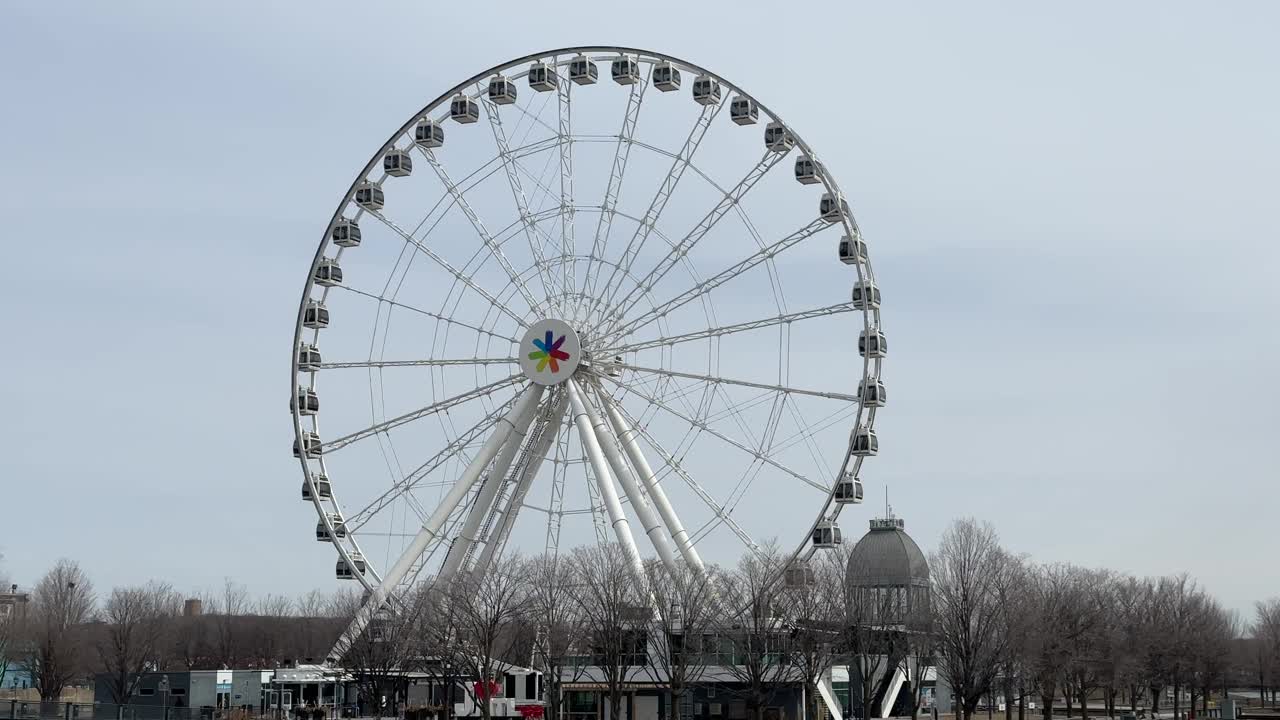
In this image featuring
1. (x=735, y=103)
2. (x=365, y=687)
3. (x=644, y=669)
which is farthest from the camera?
(x=365, y=687)

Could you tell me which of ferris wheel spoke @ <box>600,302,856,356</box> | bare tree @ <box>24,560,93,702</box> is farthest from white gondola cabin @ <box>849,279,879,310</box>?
bare tree @ <box>24,560,93,702</box>

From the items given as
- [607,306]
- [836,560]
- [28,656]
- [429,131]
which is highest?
[429,131]

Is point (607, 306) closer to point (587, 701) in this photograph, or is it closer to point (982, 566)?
point (587, 701)

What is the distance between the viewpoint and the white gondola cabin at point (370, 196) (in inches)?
2525

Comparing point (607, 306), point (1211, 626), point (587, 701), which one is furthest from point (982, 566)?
point (1211, 626)

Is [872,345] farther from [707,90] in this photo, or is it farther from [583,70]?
[583,70]

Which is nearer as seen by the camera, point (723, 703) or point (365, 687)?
point (723, 703)

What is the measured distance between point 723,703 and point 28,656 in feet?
244

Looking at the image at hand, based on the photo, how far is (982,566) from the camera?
76875 mm

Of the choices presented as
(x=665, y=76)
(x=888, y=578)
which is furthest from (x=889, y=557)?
(x=665, y=76)

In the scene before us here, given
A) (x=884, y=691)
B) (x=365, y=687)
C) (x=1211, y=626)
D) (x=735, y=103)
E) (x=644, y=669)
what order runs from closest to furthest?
(x=735, y=103) < (x=644, y=669) < (x=365, y=687) < (x=884, y=691) < (x=1211, y=626)

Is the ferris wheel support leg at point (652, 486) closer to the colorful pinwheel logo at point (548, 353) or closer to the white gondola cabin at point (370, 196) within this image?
the colorful pinwheel logo at point (548, 353)

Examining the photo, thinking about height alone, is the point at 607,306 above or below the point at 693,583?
above

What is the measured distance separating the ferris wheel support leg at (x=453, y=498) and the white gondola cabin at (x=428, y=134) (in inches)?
422
